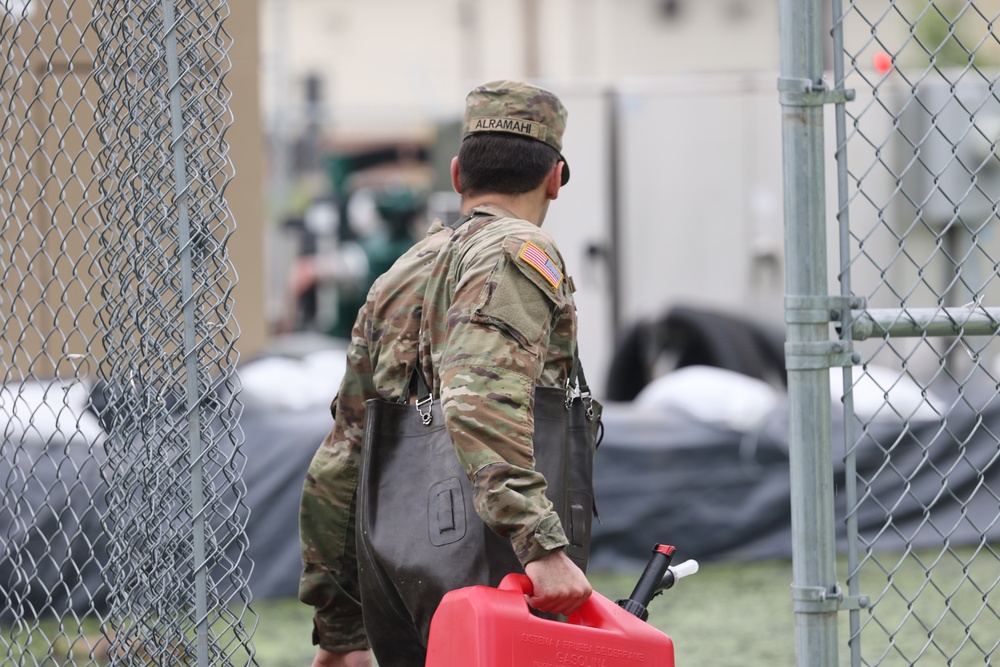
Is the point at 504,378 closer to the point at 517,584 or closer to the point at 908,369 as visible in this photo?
the point at 517,584

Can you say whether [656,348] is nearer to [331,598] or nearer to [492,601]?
[331,598]

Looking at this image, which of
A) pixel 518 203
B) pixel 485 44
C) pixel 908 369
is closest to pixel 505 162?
pixel 518 203

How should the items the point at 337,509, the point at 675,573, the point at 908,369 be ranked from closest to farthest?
the point at 675,573, the point at 337,509, the point at 908,369

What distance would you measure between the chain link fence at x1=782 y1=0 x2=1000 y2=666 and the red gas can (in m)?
0.35

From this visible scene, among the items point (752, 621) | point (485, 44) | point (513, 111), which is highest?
point (485, 44)

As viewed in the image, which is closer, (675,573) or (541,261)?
(541,261)

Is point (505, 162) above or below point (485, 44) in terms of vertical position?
below

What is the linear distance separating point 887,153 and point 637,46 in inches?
323

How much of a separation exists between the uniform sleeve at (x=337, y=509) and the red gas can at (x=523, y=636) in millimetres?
588

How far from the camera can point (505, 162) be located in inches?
103

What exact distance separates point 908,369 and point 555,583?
440 cm

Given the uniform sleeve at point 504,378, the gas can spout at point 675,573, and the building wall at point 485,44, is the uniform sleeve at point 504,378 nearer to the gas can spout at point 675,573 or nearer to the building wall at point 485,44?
the gas can spout at point 675,573

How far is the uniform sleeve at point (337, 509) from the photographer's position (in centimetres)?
281

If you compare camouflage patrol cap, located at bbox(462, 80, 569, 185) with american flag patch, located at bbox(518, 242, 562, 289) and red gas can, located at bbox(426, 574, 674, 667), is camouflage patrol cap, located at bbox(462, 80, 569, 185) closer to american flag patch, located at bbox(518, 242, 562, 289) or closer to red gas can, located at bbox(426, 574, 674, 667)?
american flag patch, located at bbox(518, 242, 562, 289)
